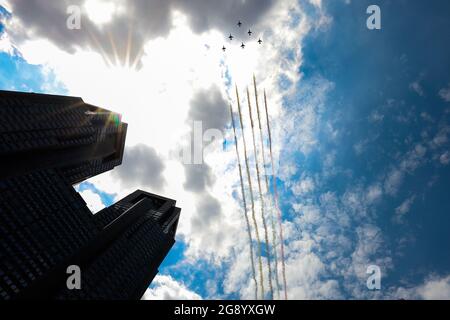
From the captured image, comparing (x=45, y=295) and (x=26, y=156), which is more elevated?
(x=26, y=156)

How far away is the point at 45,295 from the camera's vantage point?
166500 millimetres

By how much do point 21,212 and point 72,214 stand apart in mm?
40073
